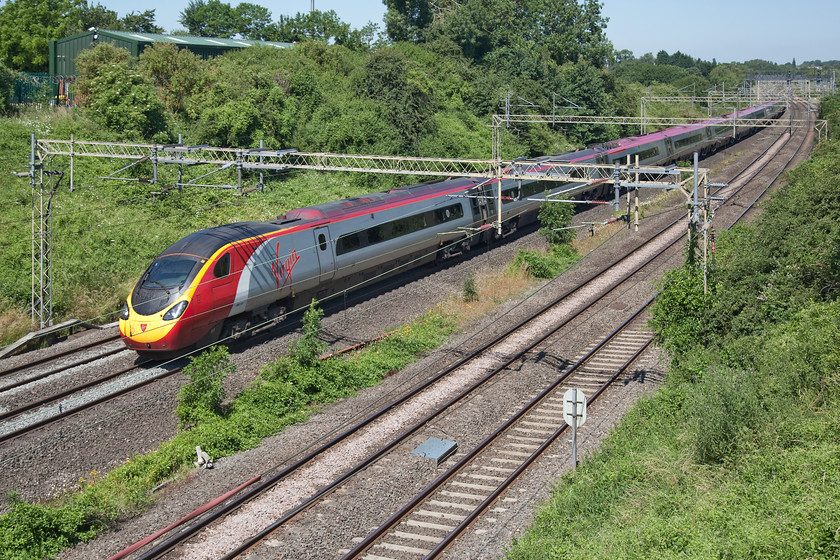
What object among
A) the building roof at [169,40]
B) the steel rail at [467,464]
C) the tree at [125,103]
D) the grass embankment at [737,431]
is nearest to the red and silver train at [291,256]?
the steel rail at [467,464]

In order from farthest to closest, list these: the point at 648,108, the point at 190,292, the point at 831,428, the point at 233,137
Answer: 1. the point at 648,108
2. the point at 233,137
3. the point at 190,292
4. the point at 831,428

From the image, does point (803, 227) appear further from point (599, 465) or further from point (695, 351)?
point (599, 465)

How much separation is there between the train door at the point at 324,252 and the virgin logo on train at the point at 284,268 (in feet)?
3.24

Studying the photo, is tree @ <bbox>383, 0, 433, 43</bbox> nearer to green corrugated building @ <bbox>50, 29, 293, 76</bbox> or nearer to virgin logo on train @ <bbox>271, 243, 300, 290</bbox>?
green corrugated building @ <bbox>50, 29, 293, 76</bbox>

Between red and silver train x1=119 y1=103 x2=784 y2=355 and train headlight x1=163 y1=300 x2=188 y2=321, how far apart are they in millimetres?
25

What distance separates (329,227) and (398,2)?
5003 cm

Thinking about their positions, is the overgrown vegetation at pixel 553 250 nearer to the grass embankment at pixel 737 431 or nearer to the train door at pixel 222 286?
the grass embankment at pixel 737 431

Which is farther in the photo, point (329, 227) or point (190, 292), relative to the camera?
point (329, 227)

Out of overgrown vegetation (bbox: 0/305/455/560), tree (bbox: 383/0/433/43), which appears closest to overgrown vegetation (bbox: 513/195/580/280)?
overgrown vegetation (bbox: 0/305/455/560)

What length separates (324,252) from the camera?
22.5m

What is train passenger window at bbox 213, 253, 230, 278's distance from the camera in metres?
19.0

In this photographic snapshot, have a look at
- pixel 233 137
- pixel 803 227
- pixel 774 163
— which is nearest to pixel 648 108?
pixel 774 163

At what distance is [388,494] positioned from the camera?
13.0 metres

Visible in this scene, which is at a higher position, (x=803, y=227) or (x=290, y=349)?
(x=803, y=227)
